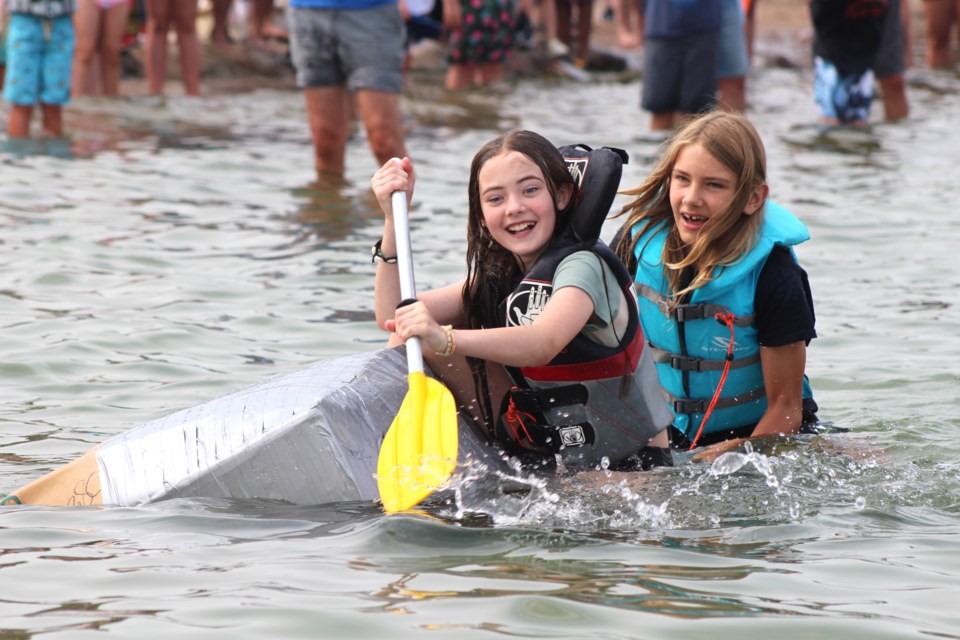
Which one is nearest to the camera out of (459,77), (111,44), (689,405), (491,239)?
(491,239)

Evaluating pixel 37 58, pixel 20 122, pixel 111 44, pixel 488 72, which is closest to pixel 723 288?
pixel 37 58

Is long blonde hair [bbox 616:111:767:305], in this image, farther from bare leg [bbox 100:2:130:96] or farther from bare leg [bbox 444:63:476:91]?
bare leg [bbox 444:63:476:91]

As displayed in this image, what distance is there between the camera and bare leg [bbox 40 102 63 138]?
9.10 metres

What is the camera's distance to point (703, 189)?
4000mm

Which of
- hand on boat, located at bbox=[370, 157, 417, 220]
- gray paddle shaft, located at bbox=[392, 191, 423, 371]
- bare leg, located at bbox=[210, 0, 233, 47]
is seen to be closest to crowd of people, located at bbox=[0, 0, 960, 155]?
bare leg, located at bbox=[210, 0, 233, 47]

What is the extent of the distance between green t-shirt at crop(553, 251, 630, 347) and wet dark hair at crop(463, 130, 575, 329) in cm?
18

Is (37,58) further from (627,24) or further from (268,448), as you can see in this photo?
(627,24)

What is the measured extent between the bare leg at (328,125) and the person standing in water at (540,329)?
3920mm

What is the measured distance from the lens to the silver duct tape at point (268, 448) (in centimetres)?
346

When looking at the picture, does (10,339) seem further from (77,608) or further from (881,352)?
(881,352)

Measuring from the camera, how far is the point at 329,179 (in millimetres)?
8344

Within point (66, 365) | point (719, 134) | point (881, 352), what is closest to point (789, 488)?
point (719, 134)

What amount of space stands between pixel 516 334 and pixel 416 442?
375 millimetres

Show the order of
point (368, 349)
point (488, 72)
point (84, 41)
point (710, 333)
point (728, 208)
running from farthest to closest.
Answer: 1. point (488, 72)
2. point (84, 41)
3. point (368, 349)
4. point (710, 333)
5. point (728, 208)
